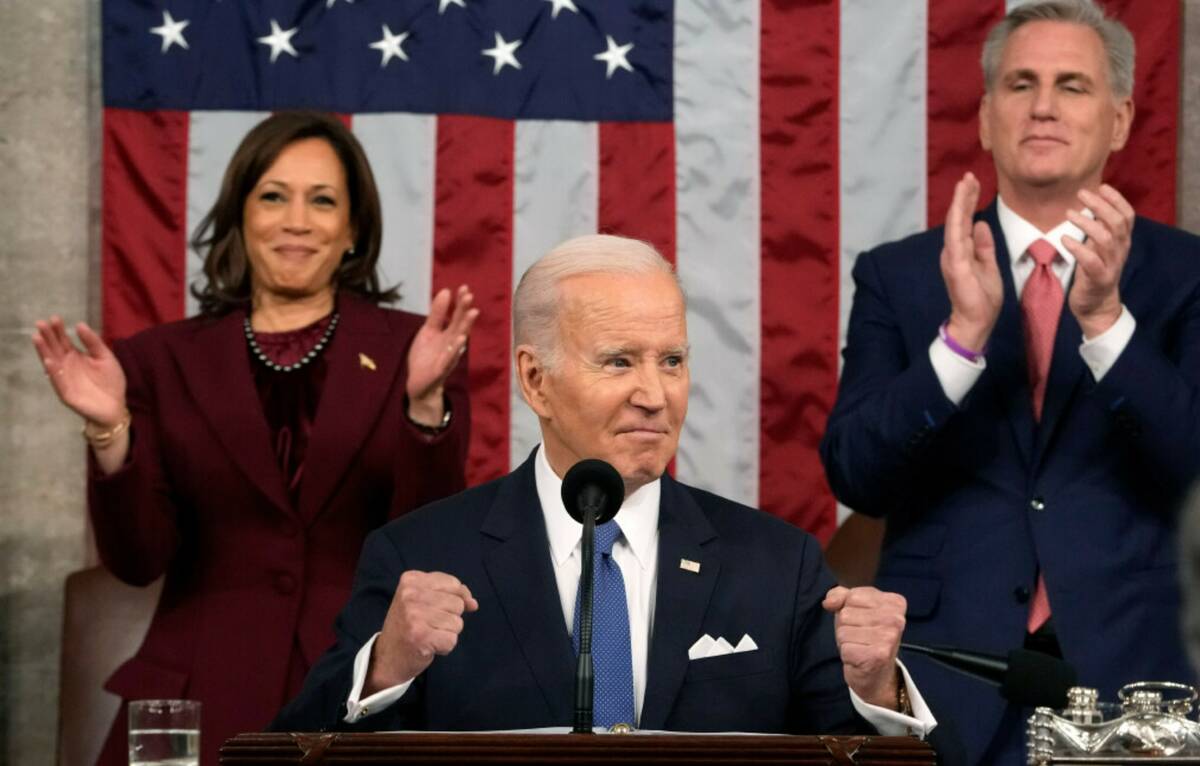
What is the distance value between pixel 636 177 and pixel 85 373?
1.77 metres

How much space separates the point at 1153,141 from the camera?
500cm

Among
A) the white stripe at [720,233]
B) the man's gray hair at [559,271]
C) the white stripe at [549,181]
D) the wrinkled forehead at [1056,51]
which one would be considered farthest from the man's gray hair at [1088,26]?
the man's gray hair at [559,271]

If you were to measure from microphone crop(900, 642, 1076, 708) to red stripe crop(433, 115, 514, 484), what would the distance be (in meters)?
2.69

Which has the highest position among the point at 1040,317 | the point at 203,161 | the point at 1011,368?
the point at 203,161

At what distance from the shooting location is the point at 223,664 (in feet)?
12.8

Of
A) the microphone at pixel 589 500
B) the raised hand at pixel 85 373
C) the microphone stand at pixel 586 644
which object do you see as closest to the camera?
the microphone stand at pixel 586 644

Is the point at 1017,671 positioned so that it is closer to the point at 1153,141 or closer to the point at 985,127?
the point at 985,127

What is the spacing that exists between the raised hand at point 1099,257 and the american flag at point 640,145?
1.42m

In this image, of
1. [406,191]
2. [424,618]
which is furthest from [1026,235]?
[424,618]

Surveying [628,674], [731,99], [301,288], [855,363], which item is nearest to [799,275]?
[731,99]

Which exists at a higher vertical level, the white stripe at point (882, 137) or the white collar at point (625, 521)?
the white stripe at point (882, 137)

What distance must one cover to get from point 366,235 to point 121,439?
0.75 meters

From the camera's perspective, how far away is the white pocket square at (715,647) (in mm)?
2873

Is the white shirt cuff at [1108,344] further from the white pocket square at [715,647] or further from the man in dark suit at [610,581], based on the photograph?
the white pocket square at [715,647]
